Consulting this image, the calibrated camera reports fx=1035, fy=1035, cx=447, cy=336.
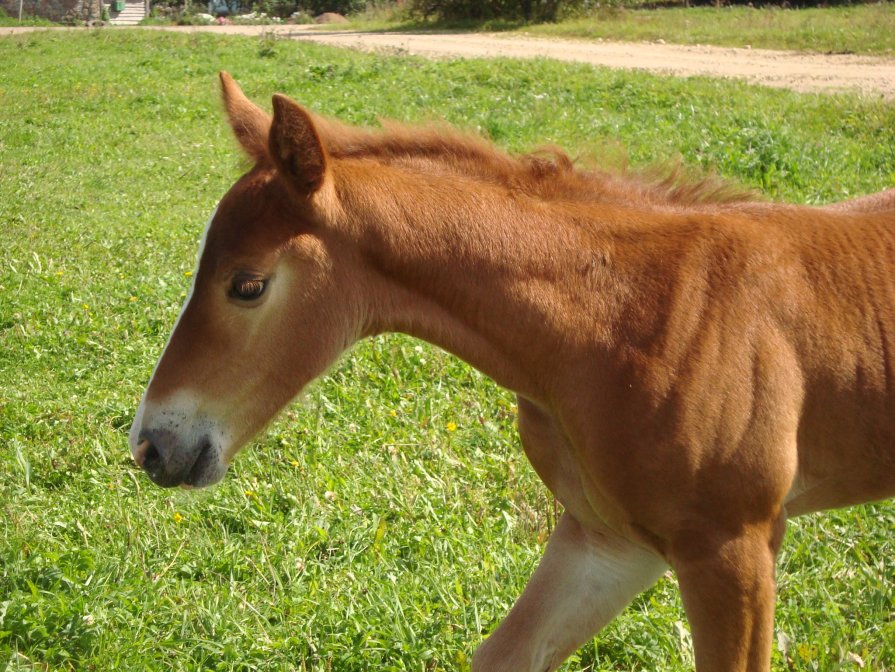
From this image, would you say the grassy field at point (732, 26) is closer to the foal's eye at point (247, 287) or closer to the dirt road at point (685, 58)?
the dirt road at point (685, 58)

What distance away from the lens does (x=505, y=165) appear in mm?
3137

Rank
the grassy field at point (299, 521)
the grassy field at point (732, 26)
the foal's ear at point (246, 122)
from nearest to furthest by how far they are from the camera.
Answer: the foal's ear at point (246, 122) < the grassy field at point (299, 521) < the grassy field at point (732, 26)

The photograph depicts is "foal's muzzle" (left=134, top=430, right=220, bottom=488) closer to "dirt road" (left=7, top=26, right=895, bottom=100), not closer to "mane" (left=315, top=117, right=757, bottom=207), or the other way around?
"mane" (left=315, top=117, right=757, bottom=207)

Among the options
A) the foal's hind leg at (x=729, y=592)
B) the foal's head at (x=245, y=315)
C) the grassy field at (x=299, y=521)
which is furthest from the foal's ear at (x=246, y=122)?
the foal's hind leg at (x=729, y=592)

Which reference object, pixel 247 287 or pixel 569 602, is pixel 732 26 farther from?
pixel 247 287

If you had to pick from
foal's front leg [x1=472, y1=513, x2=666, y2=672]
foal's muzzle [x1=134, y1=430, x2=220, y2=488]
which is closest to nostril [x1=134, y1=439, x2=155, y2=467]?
foal's muzzle [x1=134, y1=430, x2=220, y2=488]

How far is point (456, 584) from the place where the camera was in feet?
12.5

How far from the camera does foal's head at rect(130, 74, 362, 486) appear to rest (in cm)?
282

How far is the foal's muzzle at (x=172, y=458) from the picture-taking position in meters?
2.82

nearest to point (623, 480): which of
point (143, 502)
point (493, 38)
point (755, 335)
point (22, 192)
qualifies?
point (755, 335)

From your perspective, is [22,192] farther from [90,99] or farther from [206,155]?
[90,99]

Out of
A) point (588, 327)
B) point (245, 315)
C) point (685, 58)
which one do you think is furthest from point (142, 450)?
point (685, 58)

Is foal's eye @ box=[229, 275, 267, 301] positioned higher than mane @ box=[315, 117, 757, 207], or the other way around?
mane @ box=[315, 117, 757, 207]

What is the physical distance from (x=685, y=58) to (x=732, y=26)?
6928mm
